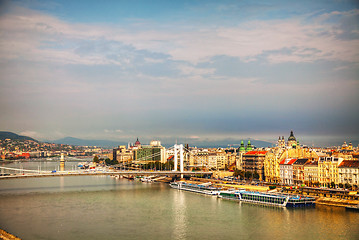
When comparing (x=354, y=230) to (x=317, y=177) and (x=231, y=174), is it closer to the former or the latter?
(x=317, y=177)

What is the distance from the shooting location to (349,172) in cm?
2859

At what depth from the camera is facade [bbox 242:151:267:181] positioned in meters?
40.3

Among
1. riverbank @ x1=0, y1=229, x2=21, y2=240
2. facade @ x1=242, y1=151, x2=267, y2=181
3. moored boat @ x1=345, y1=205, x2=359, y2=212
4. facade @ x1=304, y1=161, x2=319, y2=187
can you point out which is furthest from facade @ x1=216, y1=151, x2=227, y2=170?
riverbank @ x1=0, y1=229, x2=21, y2=240

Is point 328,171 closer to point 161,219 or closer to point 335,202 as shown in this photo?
point 335,202

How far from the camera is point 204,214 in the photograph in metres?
22.3

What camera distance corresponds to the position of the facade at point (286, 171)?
3378 centimetres

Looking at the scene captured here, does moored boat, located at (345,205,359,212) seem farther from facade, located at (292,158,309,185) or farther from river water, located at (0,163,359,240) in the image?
facade, located at (292,158,309,185)

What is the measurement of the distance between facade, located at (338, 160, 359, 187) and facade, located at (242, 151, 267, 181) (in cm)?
1036

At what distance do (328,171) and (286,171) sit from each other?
4541 millimetres

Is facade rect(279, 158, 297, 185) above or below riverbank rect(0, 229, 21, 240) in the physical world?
above

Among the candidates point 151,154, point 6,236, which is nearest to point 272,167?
point 6,236

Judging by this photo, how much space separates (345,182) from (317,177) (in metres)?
2.54

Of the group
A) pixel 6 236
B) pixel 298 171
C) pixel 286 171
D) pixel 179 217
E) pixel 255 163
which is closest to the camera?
pixel 6 236

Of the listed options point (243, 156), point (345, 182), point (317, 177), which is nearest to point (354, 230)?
point (345, 182)
